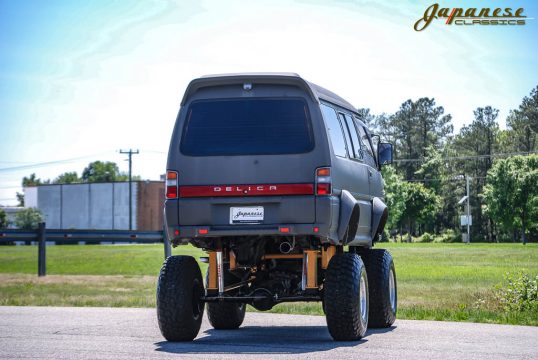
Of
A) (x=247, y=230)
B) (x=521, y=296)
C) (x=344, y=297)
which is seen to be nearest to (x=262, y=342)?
(x=344, y=297)

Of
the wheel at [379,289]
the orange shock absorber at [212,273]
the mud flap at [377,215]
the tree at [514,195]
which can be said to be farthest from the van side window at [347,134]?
the tree at [514,195]

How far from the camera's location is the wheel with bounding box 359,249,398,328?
1252 cm

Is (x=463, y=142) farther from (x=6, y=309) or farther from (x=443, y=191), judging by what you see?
(x=6, y=309)

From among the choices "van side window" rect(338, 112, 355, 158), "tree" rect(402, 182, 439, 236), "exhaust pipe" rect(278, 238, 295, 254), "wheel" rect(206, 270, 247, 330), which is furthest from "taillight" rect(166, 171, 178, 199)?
"tree" rect(402, 182, 439, 236)

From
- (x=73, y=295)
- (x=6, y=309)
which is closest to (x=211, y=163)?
(x=6, y=309)

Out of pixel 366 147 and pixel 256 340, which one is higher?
pixel 366 147

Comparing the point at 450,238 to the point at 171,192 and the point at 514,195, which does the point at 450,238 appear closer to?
the point at 514,195

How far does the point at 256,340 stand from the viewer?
11195mm

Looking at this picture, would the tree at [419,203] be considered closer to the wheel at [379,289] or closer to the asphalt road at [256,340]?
the asphalt road at [256,340]

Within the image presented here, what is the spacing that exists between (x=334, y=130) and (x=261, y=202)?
147 centimetres

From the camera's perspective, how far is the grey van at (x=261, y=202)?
10445 millimetres

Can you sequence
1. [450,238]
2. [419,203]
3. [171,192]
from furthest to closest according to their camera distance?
[419,203]
[450,238]
[171,192]

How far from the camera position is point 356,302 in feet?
34.5

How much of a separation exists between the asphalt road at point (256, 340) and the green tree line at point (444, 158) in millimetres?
96238
